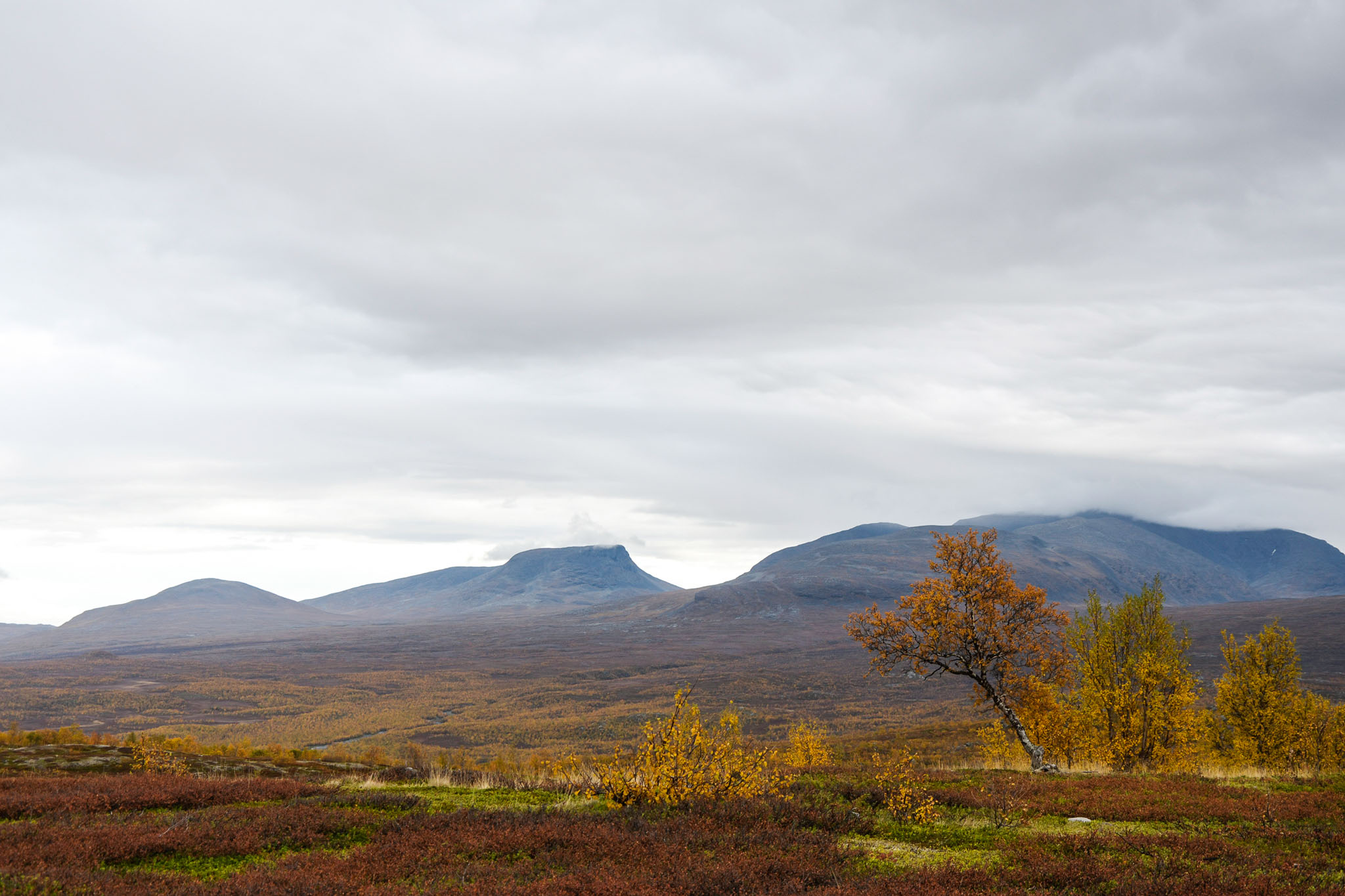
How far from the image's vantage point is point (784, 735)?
266 feet

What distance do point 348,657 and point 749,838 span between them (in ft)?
661

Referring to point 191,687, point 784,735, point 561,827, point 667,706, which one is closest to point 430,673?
point 191,687

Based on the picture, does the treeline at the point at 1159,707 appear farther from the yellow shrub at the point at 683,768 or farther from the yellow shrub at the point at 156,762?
the yellow shrub at the point at 156,762

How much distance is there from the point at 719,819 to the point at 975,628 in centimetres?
1601

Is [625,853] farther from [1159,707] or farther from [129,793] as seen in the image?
[1159,707]

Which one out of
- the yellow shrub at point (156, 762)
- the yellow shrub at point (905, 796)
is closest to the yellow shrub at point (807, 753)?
the yellow shrub at point (905, 796)

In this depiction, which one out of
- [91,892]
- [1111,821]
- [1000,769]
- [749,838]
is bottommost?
[1000,769]

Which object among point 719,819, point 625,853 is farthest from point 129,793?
point 719,819

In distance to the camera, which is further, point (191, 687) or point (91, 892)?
point (191, 687)

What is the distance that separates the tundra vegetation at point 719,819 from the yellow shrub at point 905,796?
0.26 ft

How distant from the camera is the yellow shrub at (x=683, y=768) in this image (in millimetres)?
14305

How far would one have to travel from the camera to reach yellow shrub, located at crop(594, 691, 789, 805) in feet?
46.9

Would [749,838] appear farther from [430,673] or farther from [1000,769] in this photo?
[430,673]

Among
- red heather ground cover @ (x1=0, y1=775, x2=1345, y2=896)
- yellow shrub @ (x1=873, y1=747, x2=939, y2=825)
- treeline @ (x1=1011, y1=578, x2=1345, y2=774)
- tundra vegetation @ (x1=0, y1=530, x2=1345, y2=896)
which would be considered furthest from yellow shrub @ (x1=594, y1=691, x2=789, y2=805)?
treeline @ (x1=1011, y1=578, x2=1345, y2=774)
